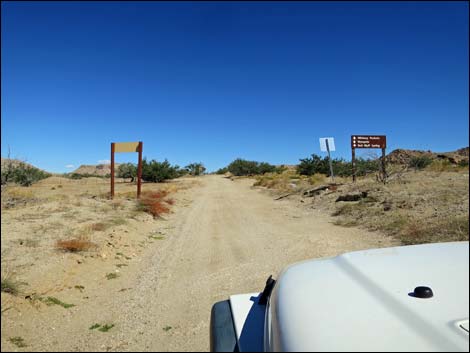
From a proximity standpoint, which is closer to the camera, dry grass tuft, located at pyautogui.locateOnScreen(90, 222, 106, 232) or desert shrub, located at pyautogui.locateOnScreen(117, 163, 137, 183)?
dry grass tuft, located at pyautogui.locateOnScreen(90, 222, 106, 232)

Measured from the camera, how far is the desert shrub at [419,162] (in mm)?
17719

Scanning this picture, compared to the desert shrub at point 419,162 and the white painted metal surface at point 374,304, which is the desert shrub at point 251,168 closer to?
the desert shrub at point 419,162

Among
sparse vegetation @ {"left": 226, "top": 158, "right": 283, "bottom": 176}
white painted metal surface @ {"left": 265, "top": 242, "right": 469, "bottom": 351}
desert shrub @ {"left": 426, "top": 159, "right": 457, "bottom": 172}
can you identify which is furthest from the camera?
sparse vegetation @ {"left": 226, "top": 158, "right": 283, "bottom": 176}

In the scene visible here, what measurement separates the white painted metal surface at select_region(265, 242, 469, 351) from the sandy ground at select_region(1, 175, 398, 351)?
199 centimetres

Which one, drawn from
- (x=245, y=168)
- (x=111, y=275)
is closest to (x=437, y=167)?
(x=111, y=275)

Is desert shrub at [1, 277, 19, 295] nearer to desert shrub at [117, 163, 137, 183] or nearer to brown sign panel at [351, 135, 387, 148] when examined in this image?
brown sign panel at [351, 135, 387, 148]

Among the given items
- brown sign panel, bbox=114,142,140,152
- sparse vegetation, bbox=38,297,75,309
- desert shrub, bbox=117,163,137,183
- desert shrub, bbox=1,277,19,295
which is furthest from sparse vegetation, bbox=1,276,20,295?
desert shrub, bbox=117,163,137,183

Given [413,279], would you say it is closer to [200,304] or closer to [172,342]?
[172,342]

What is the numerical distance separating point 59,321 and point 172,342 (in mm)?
1308

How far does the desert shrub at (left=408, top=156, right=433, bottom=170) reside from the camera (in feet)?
58.1

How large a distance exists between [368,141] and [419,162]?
244 centimetres

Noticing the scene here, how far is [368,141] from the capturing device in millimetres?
19125

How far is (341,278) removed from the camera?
191 cm

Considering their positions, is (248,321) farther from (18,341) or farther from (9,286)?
(9,286)
